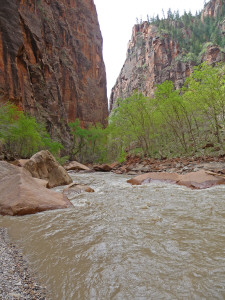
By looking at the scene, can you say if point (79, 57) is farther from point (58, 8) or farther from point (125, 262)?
point (125, 262)

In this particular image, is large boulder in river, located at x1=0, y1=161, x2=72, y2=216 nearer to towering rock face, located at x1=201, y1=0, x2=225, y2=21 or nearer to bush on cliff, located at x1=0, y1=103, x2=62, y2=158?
bush on cliff, located at x1=0, y1=103, x2=62, y2=158

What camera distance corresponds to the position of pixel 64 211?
5.48 m

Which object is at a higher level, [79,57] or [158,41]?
[158,41]

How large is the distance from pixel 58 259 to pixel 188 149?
2218 centimetres

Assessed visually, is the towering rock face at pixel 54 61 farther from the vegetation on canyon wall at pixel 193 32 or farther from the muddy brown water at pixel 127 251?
the vegetation on canyon wall at pixel 193 32

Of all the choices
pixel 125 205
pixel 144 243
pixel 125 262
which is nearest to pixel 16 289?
pixel 125 262

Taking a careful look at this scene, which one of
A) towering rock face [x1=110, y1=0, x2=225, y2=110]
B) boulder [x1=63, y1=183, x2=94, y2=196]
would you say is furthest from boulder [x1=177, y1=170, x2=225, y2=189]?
towering rock face [x1=110, y1=0, x2=225, y2=110]

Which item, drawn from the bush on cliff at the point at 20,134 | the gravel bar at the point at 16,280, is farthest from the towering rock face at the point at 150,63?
the gravel bar at the point at 16,280

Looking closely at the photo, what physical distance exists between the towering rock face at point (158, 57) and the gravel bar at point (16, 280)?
262 ft

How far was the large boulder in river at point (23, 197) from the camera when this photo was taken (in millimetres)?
5191

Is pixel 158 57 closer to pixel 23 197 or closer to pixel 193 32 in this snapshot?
pixel 193 32

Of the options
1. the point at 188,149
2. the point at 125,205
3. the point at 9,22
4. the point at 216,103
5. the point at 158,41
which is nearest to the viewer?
the point at 125,205

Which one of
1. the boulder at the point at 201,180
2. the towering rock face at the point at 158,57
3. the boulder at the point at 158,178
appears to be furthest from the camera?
the towering rock face at the point at 158,57

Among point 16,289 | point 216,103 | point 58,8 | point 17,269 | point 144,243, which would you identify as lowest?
point 144,243
